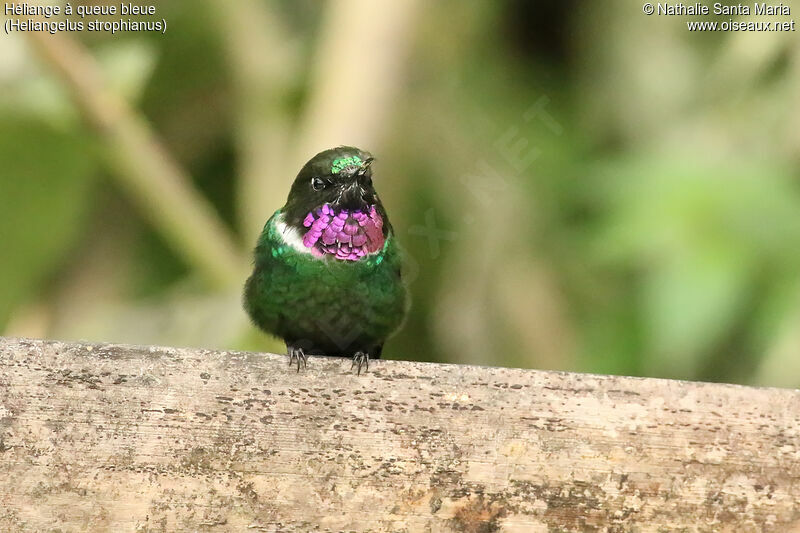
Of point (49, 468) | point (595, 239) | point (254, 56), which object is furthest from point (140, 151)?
point (49, 468)

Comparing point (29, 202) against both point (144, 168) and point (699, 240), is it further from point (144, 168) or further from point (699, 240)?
point (699, 240)

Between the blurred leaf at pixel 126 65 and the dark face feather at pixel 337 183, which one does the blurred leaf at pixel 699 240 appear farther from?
the blurred leaf at pixel 126 65

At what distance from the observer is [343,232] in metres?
2.58

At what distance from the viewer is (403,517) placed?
5.98ft

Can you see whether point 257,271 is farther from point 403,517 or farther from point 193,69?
point 193,69

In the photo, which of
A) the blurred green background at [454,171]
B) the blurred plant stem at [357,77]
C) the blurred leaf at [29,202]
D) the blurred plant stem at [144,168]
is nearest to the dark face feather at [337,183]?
the blurred green background at [454,171]

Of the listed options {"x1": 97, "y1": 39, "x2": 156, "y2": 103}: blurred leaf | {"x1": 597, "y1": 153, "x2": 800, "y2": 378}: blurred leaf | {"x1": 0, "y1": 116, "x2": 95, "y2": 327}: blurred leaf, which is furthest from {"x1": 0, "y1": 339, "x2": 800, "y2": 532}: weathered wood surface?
{"x1": 0, "y1": 116, "x2": 95, "y2": 327}: blurred leaf

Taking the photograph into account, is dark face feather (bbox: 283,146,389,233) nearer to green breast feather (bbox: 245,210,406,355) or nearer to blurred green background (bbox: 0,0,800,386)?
green breast feather (bbox: 245,210,406,355)

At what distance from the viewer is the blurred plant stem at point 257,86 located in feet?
12.2

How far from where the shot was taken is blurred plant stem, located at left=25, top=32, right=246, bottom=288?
3087 millimetres

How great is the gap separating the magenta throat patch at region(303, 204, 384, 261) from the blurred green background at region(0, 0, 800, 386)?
1.28 ft

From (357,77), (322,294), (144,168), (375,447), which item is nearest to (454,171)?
(357,77)

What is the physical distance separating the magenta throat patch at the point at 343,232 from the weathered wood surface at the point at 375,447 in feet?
2.27

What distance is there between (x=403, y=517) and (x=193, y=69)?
272 cm
